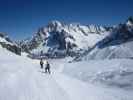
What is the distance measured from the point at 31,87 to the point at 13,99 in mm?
5055

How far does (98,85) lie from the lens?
28891 millimetres

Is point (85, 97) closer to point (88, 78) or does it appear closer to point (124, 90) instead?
point (124, 90)

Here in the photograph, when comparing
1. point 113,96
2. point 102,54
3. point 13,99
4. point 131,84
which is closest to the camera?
point 13,99

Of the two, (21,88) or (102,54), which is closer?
(21,88)

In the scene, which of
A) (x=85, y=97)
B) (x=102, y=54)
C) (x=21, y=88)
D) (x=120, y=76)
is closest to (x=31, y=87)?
(x=21, y=88)

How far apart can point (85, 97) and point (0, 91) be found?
318 inches

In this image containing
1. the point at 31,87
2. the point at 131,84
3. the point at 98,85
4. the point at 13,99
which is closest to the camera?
the point at 13,99

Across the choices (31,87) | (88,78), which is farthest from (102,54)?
(31,87)

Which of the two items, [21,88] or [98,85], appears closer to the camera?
[21,88]

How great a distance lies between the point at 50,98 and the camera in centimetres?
1970

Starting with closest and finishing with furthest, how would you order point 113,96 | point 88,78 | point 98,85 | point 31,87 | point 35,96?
point 35,96
point 113,96
point 31,87
point 98,85
point 88,78

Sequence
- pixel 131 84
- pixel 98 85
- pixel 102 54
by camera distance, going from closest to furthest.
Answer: pixel 131 84 < pixel 98 85 < pixel 102 54

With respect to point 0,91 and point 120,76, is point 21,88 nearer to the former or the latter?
point 0,91

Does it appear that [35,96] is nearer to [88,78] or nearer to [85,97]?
[85,97]
